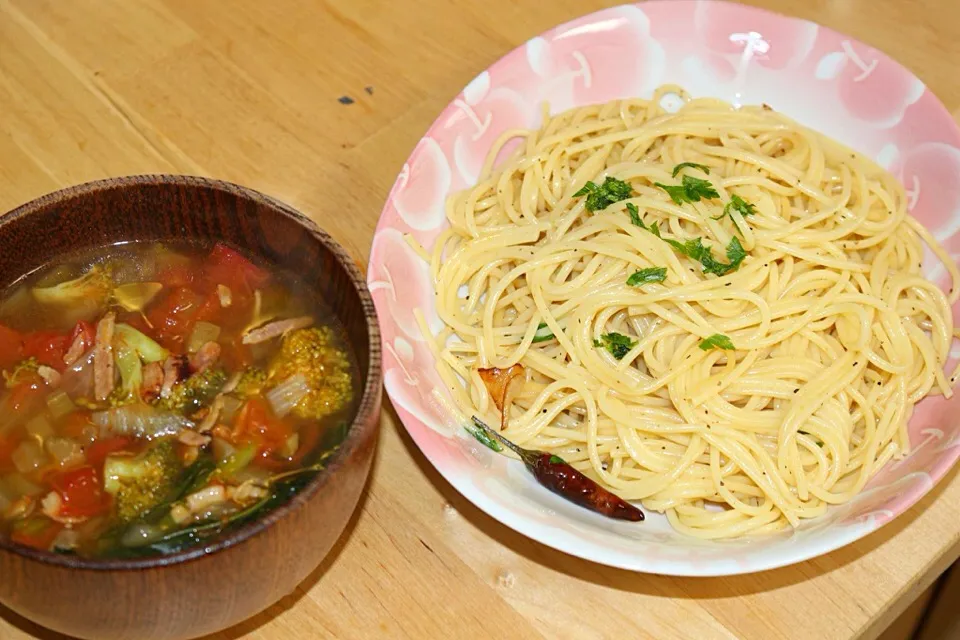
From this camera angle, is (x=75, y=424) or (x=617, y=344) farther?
(x=617, y=344)

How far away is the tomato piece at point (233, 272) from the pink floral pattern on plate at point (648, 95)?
37cm

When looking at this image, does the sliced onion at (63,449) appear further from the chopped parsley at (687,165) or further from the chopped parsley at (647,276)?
the chopped parsley at (687,165)

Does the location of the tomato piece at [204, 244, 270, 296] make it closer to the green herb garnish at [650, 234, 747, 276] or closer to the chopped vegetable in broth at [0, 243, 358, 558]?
the chopped vegetable in broth at [0, 243, 358, 558]

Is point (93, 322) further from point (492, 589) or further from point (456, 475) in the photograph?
point (492, 589)

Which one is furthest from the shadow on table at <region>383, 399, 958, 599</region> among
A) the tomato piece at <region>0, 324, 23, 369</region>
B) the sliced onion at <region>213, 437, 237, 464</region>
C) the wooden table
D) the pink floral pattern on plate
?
the tomato piece at <region>0, 324, 23, 369</region>

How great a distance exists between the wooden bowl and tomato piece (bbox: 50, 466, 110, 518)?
185 mm

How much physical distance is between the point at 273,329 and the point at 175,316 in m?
0.22

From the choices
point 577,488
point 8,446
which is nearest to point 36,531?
point 8,446

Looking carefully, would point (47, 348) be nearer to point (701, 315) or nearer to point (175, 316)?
point (175, 316)

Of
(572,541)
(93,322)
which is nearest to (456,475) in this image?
(572,541)

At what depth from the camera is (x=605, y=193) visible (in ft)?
9.56

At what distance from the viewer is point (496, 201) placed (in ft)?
9.96

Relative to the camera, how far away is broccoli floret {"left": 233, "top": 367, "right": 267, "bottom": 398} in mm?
2113

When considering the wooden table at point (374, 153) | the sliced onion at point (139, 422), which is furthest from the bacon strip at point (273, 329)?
the wooden table at point (374, 153)
